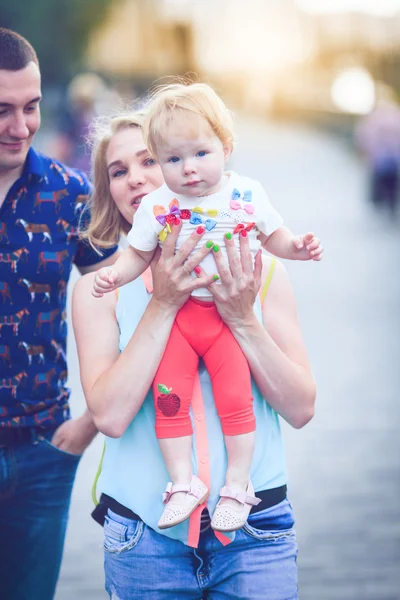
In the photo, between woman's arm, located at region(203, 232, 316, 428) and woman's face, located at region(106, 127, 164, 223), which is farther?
woman's face, located at region(106, 127, 164, 223)

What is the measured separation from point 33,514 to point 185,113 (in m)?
1.61

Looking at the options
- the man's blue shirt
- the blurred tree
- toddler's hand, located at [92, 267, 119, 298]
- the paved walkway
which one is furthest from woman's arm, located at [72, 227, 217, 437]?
the blurred tree

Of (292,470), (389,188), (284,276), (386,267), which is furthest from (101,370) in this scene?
(389,188)

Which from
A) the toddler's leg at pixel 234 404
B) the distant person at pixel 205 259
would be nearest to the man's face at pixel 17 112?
the distant person at pixel 205 259

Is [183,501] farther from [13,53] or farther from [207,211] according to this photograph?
[13,53]

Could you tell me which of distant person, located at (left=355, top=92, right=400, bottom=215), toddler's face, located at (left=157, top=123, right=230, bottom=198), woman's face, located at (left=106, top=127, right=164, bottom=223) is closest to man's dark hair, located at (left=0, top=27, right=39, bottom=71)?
woman's face, located at (left=106, top=127, right=164, bottom=223)

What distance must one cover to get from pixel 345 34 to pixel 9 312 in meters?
67.3

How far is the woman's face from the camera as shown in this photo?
3.00 meters

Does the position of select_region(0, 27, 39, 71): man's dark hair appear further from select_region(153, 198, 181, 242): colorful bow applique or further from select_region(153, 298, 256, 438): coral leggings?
select_region(153, 298, 256, 438): coral leggings

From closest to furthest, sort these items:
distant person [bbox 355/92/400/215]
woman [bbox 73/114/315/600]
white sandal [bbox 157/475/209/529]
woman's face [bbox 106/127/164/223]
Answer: white sandal [bbox 157/475/209/529] → woman [bbox 73/114/315/600] → woman's face [bbox 106/127/164/223] → distant person [bbox 355/92/400/215]

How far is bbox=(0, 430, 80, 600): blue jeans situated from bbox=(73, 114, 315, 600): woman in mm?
699

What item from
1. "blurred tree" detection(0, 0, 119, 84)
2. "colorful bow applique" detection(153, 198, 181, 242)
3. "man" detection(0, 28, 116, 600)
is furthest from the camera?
"blurred tree" detection(0, 0, 119, 84)

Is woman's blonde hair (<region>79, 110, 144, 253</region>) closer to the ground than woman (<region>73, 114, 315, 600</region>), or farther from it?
farther from it

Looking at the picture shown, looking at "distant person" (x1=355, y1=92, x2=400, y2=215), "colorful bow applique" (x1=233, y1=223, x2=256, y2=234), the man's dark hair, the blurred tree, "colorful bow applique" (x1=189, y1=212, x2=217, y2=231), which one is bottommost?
"distant person" (x1=355, y1=92, x2=400, y2=215)
